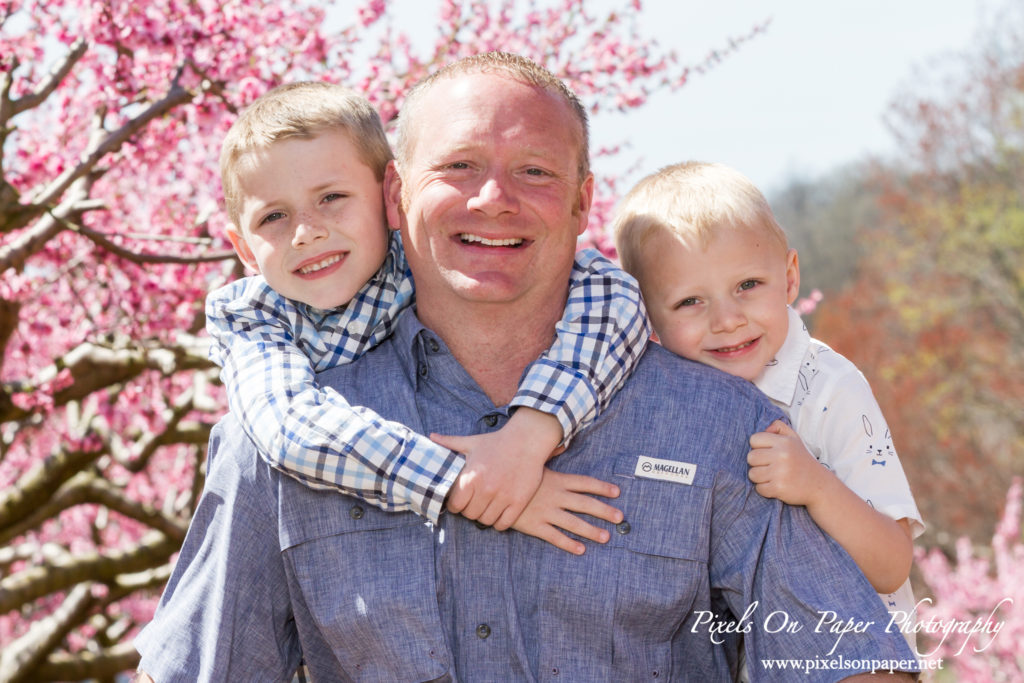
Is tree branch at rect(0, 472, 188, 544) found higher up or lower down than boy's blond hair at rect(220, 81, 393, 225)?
lower down

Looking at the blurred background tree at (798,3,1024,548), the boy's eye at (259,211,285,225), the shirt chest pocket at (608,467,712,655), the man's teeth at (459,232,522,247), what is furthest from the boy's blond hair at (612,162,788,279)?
the blurred background tree at (798,3,1024,548)

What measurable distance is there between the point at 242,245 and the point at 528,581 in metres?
1.20

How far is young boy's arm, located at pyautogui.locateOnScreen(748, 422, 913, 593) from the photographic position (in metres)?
2.19

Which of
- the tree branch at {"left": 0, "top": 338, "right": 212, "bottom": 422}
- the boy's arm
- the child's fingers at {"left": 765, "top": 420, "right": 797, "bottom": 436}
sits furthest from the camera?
the tree branch at {"left": 0, "top": 338, "right": 212, "bottom": 422}

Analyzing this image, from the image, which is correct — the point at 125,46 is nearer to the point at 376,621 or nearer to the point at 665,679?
the point at 376,621

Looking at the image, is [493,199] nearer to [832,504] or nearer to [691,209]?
[691,209]

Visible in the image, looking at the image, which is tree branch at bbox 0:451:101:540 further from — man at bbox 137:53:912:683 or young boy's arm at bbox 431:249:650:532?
young boy's arm at bbox 431:249:650:532

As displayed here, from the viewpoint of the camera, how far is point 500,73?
245 centimetres

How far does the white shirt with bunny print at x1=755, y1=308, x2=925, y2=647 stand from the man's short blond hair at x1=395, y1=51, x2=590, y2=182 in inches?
28.7

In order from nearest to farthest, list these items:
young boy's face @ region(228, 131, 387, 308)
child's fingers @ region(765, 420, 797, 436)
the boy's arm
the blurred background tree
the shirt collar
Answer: the boy's arm < child's fingers @ region(765, 420, 797, 436) < young boy's face @ region(228, 131, 387, 308) < the shirt collar < the blurred background tree

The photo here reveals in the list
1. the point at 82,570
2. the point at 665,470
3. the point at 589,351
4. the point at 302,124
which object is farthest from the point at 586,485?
the point at 82,570

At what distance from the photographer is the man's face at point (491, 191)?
2379mm

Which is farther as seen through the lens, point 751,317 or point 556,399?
point 751,317

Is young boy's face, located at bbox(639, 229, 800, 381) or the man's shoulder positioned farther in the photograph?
young boy's face, located at bbox(639, 229, 800, 381)
